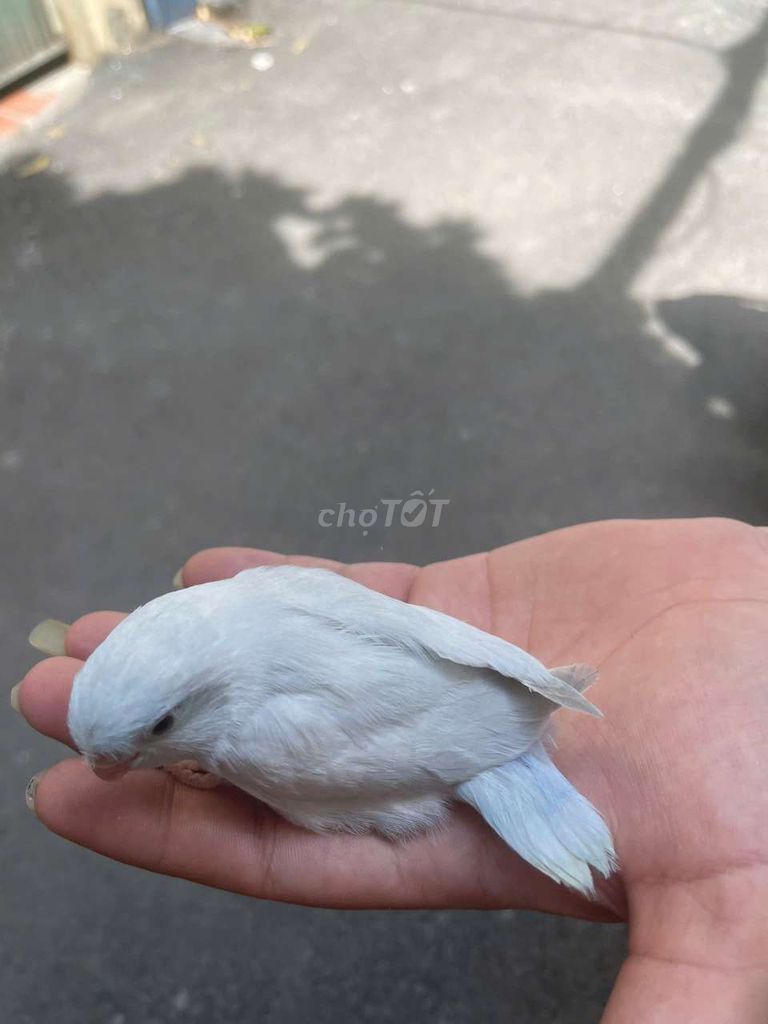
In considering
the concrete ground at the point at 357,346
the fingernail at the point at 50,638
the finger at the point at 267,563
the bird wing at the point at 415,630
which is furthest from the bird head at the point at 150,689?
the concrete ground at the point at 357,346

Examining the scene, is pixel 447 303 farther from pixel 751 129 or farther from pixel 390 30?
pixel 390 30

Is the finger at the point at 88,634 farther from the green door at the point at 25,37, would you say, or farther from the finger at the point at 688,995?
the green door at the point at 25,37

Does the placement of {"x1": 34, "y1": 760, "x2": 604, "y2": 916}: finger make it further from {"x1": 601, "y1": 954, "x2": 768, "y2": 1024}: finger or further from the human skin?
{"x1": 601, "y1": 954, "x2": 768, "y2": 1024}: finger

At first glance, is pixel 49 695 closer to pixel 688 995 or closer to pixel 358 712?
pixel 358 712

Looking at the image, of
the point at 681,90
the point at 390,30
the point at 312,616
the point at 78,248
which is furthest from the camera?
the point at 390,30

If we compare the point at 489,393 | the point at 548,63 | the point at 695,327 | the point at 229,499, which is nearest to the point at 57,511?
the point at 229,499

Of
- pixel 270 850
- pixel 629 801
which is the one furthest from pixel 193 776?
pixel 629 801
